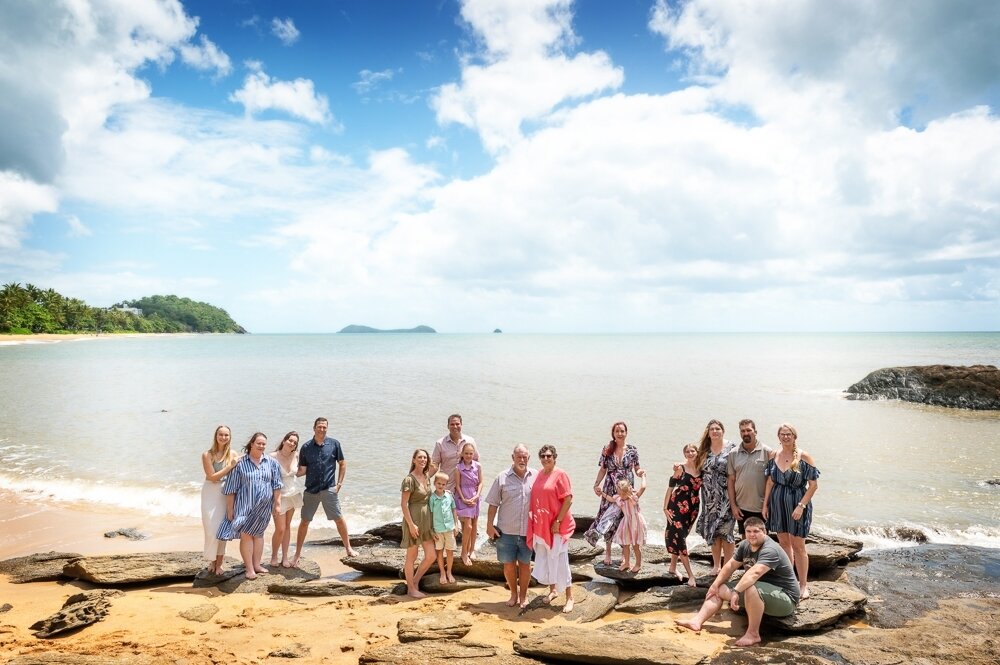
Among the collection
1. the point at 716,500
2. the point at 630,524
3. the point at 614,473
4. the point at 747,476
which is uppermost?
the point at 747,476

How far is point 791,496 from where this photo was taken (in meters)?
7.45

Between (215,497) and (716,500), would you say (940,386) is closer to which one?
(716,500)

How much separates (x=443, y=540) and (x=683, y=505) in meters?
3.52

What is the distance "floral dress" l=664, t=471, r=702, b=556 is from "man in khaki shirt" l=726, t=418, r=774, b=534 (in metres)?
0.51

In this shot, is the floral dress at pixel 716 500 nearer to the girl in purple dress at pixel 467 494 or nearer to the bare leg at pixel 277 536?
the girl in purple dress at pixel 467 494

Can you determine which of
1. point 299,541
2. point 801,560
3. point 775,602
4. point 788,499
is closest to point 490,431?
point 299,541

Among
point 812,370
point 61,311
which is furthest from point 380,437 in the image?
point 61,311

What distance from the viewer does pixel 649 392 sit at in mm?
35188

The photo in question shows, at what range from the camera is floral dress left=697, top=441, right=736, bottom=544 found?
26.1 feet

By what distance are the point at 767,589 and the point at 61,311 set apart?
448ft

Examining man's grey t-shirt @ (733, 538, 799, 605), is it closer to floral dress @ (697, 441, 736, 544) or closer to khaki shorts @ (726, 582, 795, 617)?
khaki shorts @ (726, 582, 795, 617)

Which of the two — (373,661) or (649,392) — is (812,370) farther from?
(373,661)

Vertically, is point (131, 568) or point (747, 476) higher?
point (747, 476)

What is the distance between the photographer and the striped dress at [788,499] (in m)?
7.40
